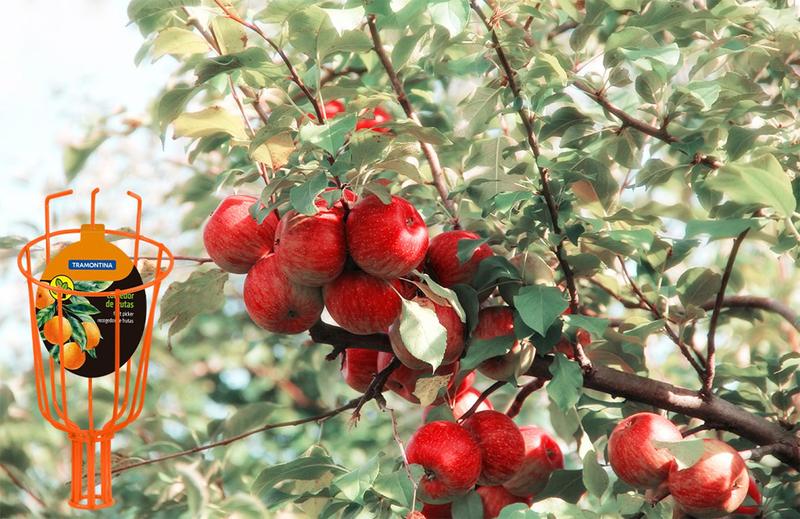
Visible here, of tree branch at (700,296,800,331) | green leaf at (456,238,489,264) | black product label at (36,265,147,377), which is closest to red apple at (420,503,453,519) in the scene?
green leaf at (456,238,489,264)

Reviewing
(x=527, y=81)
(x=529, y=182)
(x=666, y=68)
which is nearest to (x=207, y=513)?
(x=529, y=182)

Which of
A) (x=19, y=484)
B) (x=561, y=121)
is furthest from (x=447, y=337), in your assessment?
(x=19, y=484)

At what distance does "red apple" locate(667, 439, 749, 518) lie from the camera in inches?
55.3

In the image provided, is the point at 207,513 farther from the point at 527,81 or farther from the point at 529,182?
the point at 527,81

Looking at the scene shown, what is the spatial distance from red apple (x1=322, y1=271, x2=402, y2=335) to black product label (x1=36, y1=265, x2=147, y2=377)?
0.34 meters

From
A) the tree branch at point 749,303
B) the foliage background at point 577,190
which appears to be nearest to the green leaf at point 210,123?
the foliage background at point 577,190

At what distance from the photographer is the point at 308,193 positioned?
3.94 feet

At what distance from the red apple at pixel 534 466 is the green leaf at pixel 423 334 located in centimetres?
39

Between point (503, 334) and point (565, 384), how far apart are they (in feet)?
0.37

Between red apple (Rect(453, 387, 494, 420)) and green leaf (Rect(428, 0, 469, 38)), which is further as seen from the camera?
red apple (Rect(453, 387, 494, 420))

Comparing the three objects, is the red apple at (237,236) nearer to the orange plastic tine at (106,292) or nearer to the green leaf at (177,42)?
the orange plastic tine at (106,292)

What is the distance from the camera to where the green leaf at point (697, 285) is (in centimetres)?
160

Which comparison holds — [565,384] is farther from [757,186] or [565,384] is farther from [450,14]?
[450,14]

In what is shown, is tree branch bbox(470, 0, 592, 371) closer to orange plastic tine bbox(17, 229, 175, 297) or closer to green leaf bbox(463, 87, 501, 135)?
green leaf bbox(463, 87, 501, 135)
